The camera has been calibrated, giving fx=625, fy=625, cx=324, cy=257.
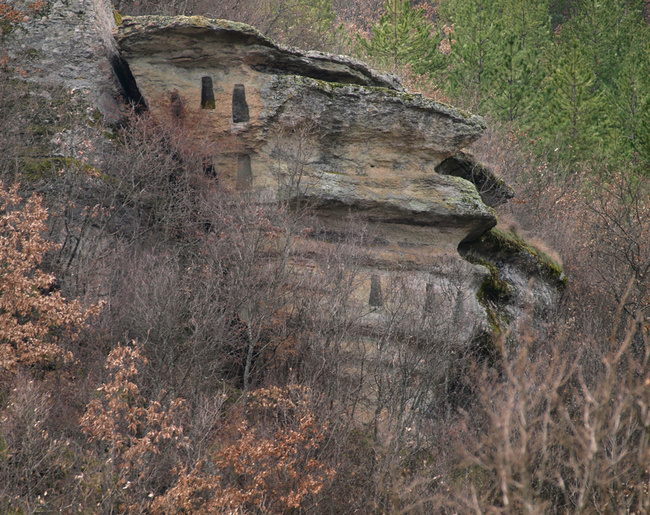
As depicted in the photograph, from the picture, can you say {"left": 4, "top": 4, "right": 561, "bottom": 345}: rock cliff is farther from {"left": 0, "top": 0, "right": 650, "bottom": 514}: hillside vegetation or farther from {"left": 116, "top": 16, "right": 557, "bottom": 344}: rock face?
{"left": 0, "top": 0, "right": 650, "bottom": 514}: hillside vegetation

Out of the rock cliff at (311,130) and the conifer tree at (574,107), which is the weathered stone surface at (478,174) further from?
the conifer tree at (574,107)

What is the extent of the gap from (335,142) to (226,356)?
6085mm

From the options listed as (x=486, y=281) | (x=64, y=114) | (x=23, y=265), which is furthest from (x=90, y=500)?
(x=486, y=281)

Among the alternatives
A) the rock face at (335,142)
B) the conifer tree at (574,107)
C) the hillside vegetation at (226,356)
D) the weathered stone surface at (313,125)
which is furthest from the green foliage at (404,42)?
the weathered stone surface at (313,125)

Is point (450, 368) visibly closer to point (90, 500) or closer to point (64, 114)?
point (90, 500)

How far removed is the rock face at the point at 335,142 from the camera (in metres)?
15.0

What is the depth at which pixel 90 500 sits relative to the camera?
9.12 metres

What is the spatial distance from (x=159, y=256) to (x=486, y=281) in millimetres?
7961

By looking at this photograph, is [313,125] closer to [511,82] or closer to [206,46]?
[206,46]

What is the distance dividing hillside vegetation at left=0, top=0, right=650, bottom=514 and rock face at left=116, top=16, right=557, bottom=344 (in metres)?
0.55

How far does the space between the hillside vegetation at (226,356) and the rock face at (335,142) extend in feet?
1.81

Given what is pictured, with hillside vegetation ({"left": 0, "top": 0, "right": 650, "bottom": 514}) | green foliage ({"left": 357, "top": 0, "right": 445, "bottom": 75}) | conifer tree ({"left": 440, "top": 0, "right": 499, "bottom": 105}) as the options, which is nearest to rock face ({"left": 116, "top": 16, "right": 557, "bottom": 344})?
hillside vegetation ({"left": 0, "top": 0, "right": 650, "bottom": 514})

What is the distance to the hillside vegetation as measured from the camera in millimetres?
9023

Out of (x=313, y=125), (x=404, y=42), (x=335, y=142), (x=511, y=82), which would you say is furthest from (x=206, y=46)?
(x=511, y=82)
